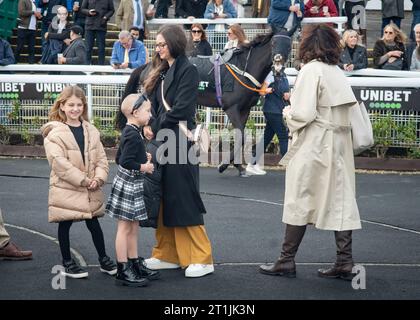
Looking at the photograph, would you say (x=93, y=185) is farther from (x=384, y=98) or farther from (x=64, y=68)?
(x=64, y=68)

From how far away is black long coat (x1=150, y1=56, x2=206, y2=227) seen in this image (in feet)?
28.7

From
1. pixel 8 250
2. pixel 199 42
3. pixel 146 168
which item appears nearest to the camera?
pixel 146 168

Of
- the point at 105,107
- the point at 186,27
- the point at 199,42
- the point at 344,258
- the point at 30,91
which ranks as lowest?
the point at 344,258

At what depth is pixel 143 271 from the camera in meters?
8.72

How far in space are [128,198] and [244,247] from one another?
184 cm

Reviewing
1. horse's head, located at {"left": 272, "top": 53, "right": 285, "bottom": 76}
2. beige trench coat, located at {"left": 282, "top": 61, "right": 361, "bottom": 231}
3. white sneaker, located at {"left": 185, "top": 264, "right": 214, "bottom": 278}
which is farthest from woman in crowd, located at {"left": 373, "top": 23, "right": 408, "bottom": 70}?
white sneaker, located at {"left": 185, "top": 264, "right": 214, "bottom": 278}

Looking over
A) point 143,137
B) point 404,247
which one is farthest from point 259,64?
point 143,137

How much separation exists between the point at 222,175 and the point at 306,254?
5324 mm

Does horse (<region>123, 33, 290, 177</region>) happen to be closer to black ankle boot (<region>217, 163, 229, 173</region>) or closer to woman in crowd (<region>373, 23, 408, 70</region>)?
black ankle boot (<region>217, 163, 229, 173</region>)

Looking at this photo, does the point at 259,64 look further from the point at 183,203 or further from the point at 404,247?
the point at 183,203

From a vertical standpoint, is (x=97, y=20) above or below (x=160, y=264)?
above

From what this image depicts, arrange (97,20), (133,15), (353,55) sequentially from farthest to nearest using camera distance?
(133,15), (97,20), (353,55)

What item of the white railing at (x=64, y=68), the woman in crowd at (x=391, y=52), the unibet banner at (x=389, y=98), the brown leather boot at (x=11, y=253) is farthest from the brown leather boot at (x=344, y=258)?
the white railing at (x=64, y=68)

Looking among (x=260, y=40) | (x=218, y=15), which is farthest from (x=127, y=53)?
(x=260, y=40)
